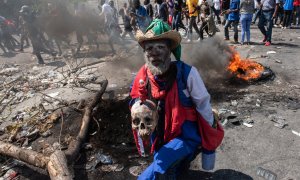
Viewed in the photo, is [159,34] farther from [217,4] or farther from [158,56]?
[217,4]

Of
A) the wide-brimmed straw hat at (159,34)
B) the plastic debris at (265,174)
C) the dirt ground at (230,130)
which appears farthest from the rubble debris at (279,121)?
the wide-brimmed straw hat at (159,34)

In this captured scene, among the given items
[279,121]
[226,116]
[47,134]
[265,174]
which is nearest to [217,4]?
[226,116]

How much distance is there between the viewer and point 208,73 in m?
6.87

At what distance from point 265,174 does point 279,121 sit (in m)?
1.44

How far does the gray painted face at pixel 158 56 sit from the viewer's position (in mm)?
2557

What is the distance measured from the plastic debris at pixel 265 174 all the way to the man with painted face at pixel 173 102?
1109 millimetres

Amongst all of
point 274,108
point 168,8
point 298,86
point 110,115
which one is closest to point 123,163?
point 110,115

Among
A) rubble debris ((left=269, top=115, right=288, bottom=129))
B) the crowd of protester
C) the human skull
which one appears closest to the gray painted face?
the human skull

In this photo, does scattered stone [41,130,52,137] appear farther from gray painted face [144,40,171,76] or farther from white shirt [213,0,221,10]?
white shirt [213,0,221,10]

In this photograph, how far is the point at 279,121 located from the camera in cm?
462

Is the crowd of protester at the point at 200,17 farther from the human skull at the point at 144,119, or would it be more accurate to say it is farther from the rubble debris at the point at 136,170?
the human skull at the point at 144,119

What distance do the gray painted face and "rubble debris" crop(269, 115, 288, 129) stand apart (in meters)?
2.80

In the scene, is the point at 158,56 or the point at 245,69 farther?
the point at 245,69

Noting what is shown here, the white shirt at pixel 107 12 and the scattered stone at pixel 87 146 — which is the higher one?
the white shirt at pixel 107 12
